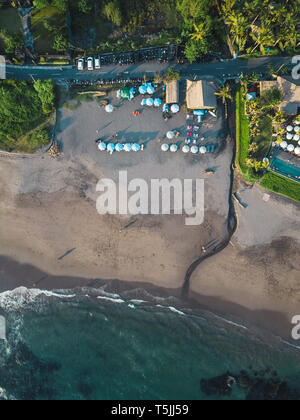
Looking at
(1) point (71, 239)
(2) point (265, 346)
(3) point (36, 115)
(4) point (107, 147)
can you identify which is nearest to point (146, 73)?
(4) point (107, 147)

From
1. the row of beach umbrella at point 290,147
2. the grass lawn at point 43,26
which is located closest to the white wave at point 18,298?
the grass lawn at point 43,26

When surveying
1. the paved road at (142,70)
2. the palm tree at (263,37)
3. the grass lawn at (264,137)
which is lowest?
the grass lawn at (264,137)

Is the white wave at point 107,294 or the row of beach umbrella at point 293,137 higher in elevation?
A: the row of beach umbrella at point 293,137

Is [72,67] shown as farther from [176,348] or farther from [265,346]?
[265,346]

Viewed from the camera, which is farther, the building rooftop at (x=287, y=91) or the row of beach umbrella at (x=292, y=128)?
the row of beach umbrella at (x=292, y=128)

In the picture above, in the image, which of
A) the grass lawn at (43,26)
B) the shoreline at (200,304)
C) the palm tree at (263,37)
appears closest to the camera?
the palm tree at (263,37)

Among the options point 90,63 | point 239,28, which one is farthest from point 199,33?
point 90,63

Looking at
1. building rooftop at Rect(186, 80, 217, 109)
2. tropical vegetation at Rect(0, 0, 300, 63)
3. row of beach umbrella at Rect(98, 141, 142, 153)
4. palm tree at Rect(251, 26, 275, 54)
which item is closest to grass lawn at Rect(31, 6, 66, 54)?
tropical vegetation at Rect(0, 0, 300, 63)

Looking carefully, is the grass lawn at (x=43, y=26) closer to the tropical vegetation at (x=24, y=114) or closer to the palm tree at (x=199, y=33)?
the tropical vegetation at (x=24, y=114)
